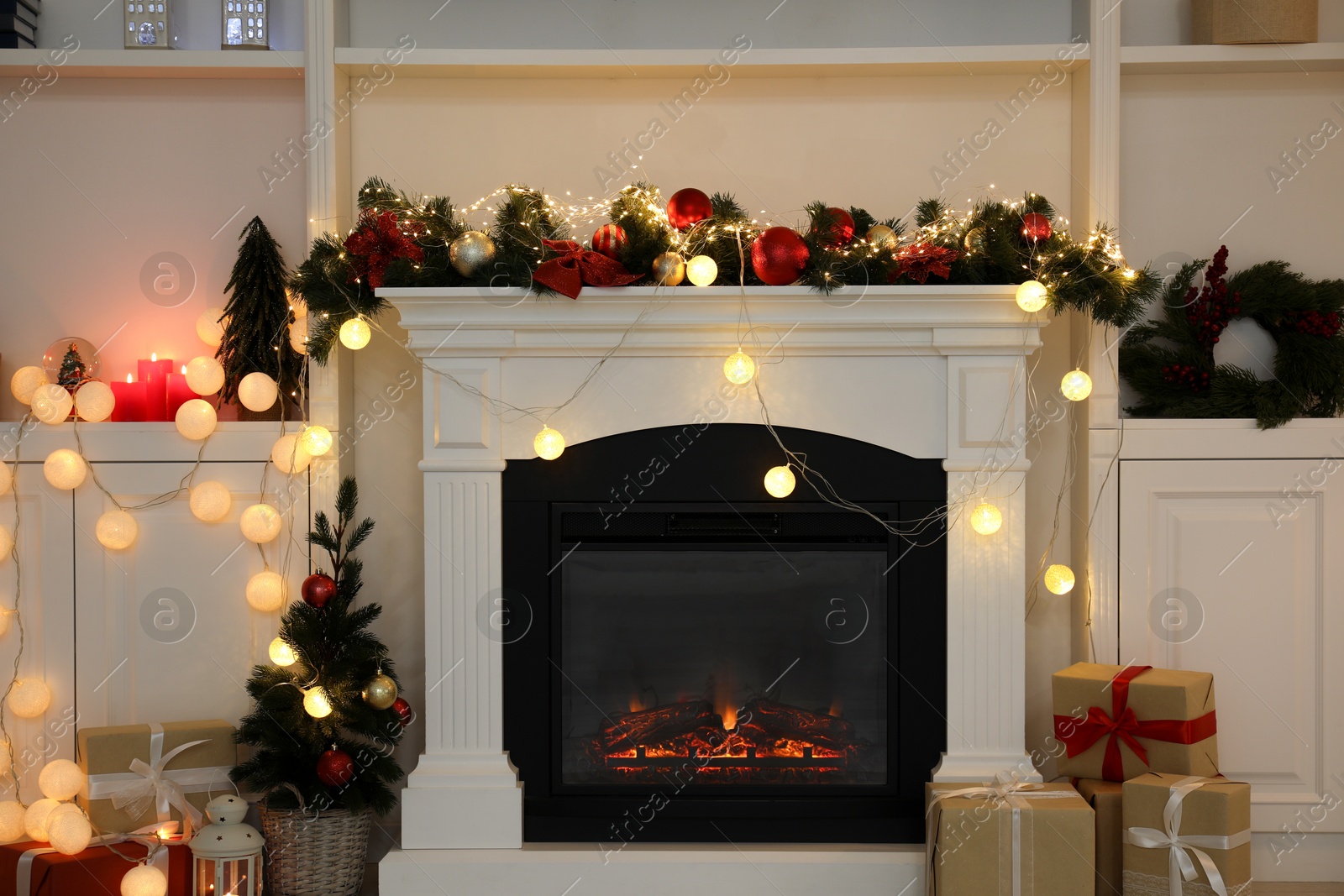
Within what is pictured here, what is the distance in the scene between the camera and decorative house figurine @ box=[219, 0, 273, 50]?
2631 mm

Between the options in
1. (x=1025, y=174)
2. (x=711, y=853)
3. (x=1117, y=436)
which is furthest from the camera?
(x=1025, y=174)

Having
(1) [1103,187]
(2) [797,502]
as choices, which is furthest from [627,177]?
(1) [1103,187]

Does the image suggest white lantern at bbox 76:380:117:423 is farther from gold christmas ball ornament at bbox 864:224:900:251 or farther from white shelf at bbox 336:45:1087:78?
gold christmas ball ornament at bbox 864:224:900:251

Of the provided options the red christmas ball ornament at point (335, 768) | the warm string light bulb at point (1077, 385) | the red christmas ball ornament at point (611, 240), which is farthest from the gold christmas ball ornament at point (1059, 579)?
the red christmas ball ornament at point (335, 768)

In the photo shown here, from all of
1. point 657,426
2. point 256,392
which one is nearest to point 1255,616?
point 657,426

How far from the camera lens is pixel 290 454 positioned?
8.04 ft

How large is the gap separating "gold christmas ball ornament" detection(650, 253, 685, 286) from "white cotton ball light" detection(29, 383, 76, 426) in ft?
5.15

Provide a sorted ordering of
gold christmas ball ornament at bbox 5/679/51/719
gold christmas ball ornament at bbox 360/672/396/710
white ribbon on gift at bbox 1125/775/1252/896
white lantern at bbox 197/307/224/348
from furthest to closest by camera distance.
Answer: white lantern at bbox 197/307/224/348, gold christmas ball ornament at bbox 5/679/51/719, gold christmas ball ornament at bbox 360/672/396/710, white ribbon on gift at bbox 1125/775/1252/896

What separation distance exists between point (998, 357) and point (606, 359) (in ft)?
3.13

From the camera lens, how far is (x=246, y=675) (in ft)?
8.32

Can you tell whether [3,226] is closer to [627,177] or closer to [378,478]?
[378,478]

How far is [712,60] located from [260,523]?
1.69 meters

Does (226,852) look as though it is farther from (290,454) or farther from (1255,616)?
(1255,616)

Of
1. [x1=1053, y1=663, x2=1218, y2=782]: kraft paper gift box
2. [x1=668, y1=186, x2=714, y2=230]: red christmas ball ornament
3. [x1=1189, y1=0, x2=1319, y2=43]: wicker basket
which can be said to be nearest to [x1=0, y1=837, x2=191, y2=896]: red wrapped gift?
[x1=668, y1=186, x2=714, y2=230]: red christmas ball ornament
